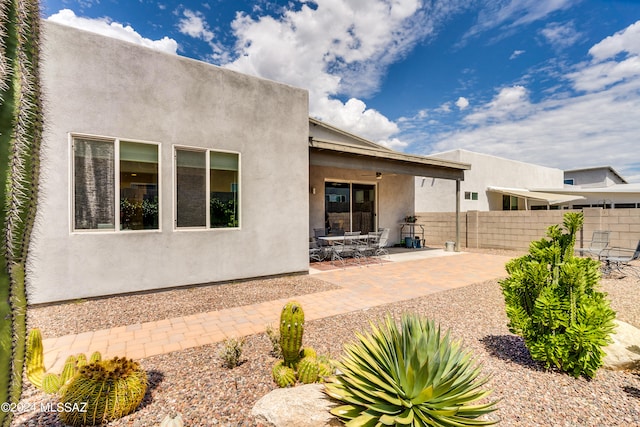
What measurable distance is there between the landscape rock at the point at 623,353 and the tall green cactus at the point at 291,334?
3694 millimetres

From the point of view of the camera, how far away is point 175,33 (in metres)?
11.7

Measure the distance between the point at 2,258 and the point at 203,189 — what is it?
5852 mm

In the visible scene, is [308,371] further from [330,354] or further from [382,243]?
[382,243]

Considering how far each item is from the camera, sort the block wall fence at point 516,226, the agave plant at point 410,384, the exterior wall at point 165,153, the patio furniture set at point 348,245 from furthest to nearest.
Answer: the block wall fence at point 516,226 → the patio furniture set at point 348,245 → the exterior wall at point 165,153 → the agave plant at point 410,384

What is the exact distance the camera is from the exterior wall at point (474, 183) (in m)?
19.4

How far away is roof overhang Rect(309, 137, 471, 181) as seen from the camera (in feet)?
31.4

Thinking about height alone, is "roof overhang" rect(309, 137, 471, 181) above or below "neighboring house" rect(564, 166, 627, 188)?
below

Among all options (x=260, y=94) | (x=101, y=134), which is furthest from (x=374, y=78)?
(x=101, y=134)

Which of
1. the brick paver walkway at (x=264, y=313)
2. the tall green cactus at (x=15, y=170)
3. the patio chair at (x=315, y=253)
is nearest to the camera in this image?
the tall green cactus at (x=15, y=170)

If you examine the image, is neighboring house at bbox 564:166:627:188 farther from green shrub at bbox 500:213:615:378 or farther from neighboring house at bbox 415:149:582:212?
green shrub at bbox 500:213:615:378

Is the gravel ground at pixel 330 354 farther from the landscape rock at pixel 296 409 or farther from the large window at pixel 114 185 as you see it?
the large window at pixel 114 185

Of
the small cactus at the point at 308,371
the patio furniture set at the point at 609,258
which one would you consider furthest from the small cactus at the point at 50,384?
the patio furniture set at the point at 609,258

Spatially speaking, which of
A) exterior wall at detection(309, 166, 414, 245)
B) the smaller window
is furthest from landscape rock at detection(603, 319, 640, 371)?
the smaller window

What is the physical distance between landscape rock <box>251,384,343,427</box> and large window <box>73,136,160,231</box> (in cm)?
554
